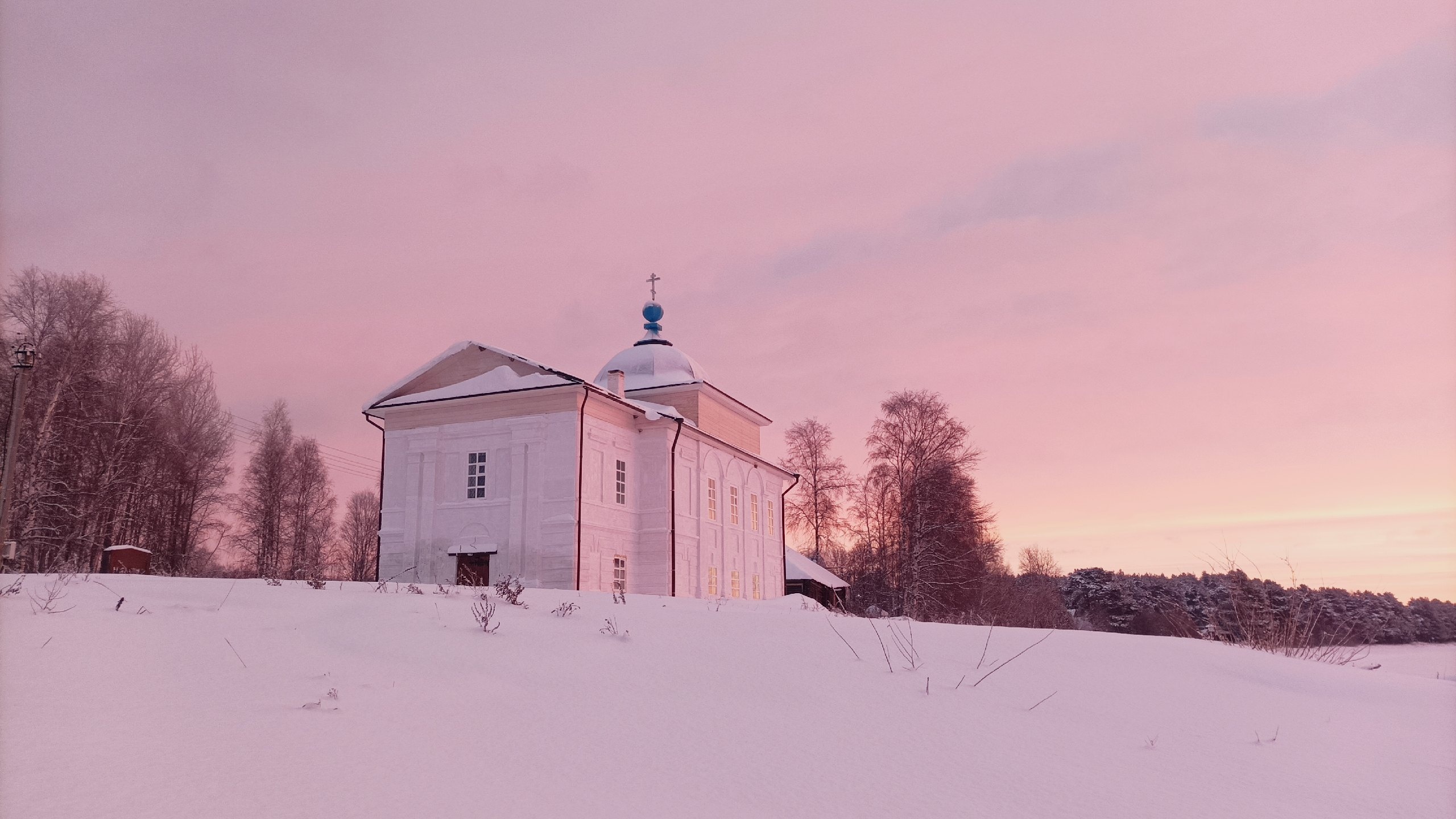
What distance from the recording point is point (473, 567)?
19172 mm

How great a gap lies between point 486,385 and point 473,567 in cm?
411

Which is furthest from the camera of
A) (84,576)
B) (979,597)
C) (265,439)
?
(265,439)

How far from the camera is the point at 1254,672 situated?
5.22 metres

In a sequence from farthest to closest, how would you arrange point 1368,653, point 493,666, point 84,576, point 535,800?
1. point 1368,653
2. point 84,576
3. point 493,666
4. point 535,800

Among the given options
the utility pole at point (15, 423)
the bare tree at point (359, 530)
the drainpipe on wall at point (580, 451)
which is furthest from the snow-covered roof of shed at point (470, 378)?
the bare tree at point (359, 530)

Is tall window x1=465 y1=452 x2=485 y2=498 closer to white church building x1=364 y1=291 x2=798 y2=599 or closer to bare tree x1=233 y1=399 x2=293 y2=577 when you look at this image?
white church building x1=364 y1=291 x2=798 y2=599

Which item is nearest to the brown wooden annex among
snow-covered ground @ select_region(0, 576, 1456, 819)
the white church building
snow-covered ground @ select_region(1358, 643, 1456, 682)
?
the white church building

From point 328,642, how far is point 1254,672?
519cm

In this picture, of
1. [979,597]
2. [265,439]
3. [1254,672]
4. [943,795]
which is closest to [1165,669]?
[1254,672]

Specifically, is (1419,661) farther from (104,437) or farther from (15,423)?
(104,437)

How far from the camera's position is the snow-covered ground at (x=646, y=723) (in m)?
2.67

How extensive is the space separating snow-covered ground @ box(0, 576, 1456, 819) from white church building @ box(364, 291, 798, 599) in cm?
1364

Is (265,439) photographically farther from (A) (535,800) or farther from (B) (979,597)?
(A) (535,800)

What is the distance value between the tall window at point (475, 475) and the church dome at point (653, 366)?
6937 millimetres
